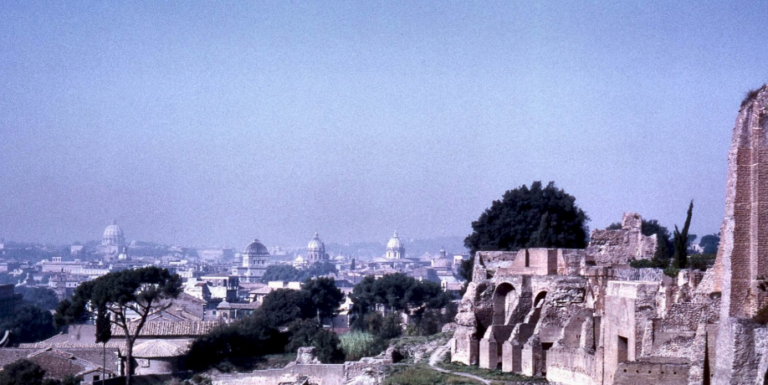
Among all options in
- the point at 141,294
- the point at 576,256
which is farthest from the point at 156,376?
the point at 576,256

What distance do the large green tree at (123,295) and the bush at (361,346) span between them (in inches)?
390

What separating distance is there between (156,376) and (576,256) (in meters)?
22.3

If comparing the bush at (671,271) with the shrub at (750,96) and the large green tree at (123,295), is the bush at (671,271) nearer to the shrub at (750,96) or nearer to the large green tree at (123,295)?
the shrub at (750,96)

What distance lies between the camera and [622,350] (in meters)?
28.7

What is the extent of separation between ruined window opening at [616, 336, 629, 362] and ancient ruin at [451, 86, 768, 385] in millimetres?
29

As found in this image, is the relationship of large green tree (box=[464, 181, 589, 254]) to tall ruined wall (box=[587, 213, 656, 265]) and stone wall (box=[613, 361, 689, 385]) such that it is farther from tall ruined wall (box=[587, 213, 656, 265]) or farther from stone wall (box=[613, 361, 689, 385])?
stone wall (box=[613, 361, 689, 385])

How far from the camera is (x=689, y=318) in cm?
2584

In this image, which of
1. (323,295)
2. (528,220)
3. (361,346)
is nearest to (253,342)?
(361,346)

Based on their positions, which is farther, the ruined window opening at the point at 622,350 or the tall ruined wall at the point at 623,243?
the tall ruined wall at the point at 623,243

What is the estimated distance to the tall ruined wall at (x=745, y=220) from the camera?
76.2ft

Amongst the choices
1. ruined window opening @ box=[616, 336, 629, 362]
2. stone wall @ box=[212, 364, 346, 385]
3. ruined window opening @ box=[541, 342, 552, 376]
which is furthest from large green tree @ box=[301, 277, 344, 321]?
ruined window opening @ box=[616, 336, 629, 362]

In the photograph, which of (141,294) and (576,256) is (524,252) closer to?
(576,256)

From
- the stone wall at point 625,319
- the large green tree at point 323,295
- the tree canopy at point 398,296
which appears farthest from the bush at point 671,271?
the large green tree at point 323,295

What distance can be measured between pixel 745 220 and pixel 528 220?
2749cm
